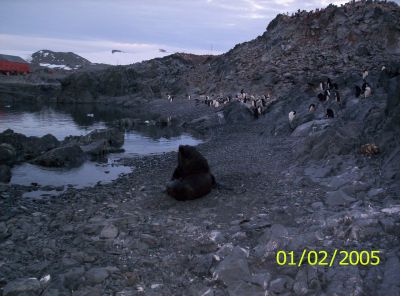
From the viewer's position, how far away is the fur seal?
1130cm

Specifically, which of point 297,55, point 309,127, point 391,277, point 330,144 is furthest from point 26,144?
point 297,55

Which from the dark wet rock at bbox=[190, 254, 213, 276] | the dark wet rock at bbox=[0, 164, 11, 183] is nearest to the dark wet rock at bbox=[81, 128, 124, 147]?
the dark wet rock at bbox=[0, 164, 11, 183]

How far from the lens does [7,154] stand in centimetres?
1870

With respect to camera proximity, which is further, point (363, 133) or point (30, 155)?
point (30, 155)

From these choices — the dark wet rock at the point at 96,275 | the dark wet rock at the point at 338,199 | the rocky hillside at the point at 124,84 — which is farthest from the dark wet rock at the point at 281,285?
the rocky hillside at the point at 124,84

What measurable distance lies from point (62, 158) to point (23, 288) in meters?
12.7

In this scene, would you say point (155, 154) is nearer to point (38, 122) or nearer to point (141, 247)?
point (141, 247)

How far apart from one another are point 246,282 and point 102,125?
3417cm

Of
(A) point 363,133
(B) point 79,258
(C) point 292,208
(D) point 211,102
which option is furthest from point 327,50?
(B) point 79,258

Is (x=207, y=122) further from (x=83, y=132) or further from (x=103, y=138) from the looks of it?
(x=103, y=138)

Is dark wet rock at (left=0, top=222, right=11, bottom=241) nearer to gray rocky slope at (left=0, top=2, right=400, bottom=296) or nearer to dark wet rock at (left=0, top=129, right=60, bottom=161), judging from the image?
gray rocky slope at (left=0, top=2, right=400, bottom=296)

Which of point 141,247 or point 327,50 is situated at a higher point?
point 327,50

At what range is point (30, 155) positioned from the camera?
66.1 ft

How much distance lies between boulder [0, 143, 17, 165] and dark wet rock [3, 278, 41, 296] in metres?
13.1
